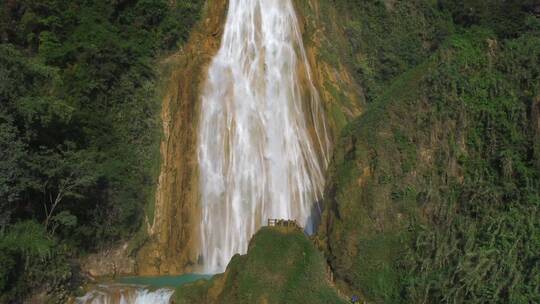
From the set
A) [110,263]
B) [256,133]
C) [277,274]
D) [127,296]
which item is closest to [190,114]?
[256,133]

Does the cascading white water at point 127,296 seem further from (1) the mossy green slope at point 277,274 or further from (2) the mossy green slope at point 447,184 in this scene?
(2) the mossy green slope at point 447,184

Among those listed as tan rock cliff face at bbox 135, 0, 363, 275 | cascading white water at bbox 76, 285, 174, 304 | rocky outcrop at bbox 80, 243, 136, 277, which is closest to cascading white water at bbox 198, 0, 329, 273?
tan rock cliff face at bbox 135, 0, 363, 275

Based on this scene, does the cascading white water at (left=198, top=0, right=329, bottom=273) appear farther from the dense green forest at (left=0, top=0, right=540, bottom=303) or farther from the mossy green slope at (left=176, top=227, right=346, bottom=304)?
the mossy green slope at (left=176, top=227, right=346, bottom=304)

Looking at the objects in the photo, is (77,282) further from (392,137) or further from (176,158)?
(392,137)

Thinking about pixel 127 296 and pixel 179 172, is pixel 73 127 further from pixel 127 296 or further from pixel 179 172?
pixel 127 296

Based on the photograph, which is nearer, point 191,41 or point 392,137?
point 392,137

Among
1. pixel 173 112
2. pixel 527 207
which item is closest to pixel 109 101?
pixel 173 112
